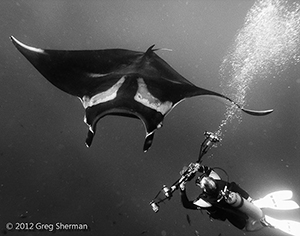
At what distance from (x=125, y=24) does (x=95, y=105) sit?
24.8 ft

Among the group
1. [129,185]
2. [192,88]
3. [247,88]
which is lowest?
[129,185]

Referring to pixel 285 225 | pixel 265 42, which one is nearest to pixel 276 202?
pixel 285 225

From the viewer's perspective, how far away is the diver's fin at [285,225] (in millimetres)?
3416

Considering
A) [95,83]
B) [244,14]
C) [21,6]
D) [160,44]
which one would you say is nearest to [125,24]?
[160,44]

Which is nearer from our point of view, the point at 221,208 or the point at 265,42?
the point at 221,208

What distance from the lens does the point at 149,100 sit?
2.79 meters

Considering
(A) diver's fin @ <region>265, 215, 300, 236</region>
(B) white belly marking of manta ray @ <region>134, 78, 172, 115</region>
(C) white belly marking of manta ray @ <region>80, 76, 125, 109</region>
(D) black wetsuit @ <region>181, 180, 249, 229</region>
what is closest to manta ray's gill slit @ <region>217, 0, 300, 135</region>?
(A) diver's fin @ <region>265, 215, 300, 236</region>

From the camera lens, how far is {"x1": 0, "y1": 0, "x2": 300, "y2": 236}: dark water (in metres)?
8.93

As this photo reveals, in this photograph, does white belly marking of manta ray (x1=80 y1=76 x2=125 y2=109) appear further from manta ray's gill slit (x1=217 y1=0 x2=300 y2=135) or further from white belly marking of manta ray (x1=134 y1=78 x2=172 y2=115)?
manta ray's gill slit (x1=217 y1=0 x2=300 y2=135)

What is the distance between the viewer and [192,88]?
245cm

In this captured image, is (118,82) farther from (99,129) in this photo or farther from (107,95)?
(99,129)

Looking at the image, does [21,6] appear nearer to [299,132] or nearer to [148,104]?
[148,104]

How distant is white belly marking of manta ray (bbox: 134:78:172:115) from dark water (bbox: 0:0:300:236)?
7138 mm

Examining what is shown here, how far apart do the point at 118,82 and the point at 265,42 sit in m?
11.3
